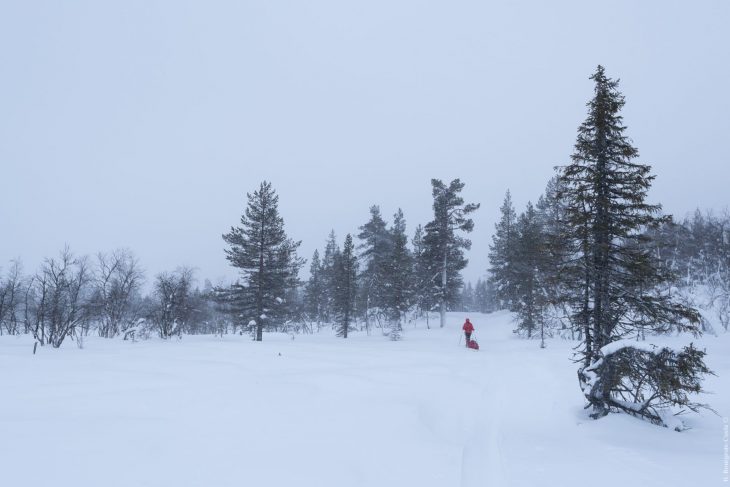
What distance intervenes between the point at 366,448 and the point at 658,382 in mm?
5771

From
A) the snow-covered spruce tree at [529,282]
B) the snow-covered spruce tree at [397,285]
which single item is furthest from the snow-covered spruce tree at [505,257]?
the snow-covered spruce tree at [397,285]

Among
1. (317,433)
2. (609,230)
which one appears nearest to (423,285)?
(609,230)

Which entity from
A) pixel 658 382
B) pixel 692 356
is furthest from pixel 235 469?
pixel 692 356

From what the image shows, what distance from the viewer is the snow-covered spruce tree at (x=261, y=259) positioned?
2838cm

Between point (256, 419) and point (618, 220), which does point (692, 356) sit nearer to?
point (618, 220)

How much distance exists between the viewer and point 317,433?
18.8 feet

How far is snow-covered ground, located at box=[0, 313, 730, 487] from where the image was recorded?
14.0 ft

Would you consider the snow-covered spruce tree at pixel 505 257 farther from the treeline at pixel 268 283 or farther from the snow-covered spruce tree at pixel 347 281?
the snow-covered spruce tree at pixel 347 281

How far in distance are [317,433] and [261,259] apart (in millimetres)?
23767

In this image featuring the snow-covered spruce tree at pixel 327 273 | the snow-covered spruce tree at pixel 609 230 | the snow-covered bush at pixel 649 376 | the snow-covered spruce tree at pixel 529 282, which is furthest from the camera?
the snow-covered spruce tree at pixel 327 273

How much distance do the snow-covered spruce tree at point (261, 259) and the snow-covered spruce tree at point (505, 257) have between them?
21.5 meters

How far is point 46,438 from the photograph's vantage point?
4.68 m

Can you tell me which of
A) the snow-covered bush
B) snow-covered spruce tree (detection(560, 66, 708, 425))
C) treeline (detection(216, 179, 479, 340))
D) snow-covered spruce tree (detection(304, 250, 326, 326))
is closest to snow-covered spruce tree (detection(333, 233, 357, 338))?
treeline (detection(216, 179, 479, 340))

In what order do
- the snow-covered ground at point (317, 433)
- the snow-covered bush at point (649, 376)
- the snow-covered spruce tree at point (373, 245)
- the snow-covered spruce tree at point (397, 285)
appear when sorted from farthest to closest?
the snow-covered spruce tree at point (373, 245) < the snow-covered spruce tree at point (397, 285) < the snow-covered bush at point (649, 376) < the snow-covered ground at point (317, 433)
